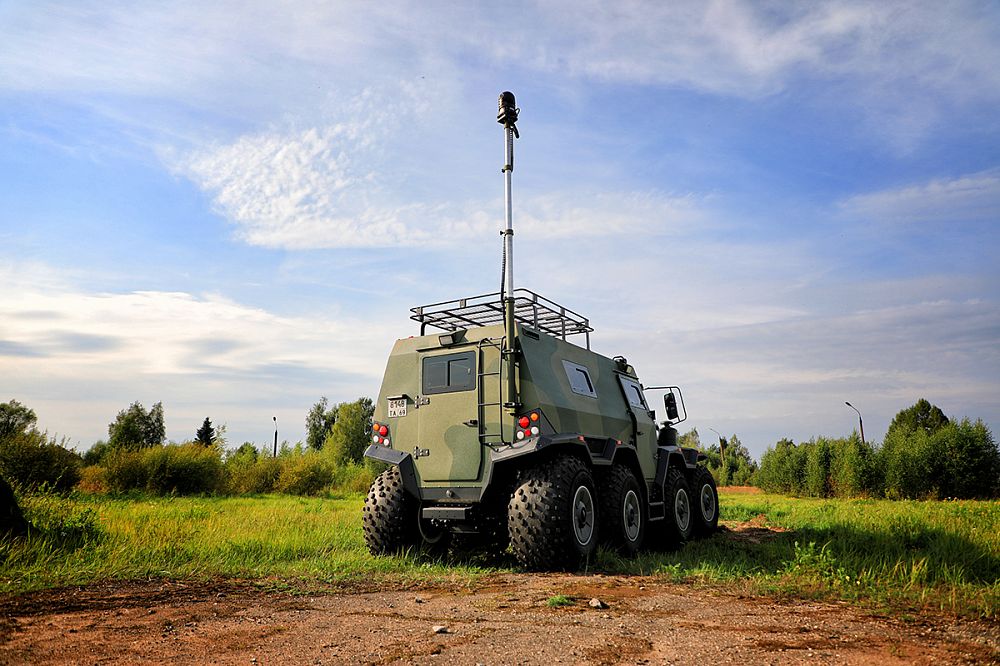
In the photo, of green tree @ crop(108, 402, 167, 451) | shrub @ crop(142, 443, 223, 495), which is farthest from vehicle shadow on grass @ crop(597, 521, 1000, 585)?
green tree @ crop(108, 402, 167, 451)

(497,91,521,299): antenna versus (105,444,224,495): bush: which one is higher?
(497,91,521,299): antenna

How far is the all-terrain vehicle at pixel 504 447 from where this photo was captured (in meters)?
8.27

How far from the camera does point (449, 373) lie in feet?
30.8

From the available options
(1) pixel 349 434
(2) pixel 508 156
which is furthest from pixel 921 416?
(2) pixel 508 156

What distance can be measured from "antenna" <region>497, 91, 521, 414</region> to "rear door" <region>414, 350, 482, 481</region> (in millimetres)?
566

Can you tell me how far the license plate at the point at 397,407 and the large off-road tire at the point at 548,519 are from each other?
2116 millimetres

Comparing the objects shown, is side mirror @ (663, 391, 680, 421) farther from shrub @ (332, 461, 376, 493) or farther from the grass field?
shrub @ (332, 461, 376, 493)

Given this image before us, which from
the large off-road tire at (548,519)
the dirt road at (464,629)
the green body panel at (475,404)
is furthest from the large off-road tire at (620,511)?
the dirt road at (464,629)

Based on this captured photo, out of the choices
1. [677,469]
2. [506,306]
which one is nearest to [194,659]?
[506,306]

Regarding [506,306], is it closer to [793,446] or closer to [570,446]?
[570,446]

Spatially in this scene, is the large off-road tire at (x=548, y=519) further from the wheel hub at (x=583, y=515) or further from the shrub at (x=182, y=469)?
the shrub at (x=182, y=469)

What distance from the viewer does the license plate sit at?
31.4ft

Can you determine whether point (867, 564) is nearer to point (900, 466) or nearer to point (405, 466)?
point (405, 466)

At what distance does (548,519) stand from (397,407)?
2.84 metres
